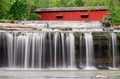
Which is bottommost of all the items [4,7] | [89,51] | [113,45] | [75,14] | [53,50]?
[89,51]

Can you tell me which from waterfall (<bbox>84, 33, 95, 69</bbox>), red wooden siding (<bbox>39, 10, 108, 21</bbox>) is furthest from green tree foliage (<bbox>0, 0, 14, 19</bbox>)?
waterfall (<bbox>84, 33, 95, 69</bbox>)

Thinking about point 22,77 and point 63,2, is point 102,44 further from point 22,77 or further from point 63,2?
point 63,2

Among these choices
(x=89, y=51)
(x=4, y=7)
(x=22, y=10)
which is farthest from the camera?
(x=22, y=10)

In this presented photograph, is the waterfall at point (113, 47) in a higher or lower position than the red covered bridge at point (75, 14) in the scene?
lower

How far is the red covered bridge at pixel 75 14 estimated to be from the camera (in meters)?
56.5

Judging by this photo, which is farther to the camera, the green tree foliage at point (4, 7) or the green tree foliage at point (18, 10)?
the green tree foliage at point (18, 10)

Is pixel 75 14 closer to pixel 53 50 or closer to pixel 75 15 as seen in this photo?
pixel 75 15

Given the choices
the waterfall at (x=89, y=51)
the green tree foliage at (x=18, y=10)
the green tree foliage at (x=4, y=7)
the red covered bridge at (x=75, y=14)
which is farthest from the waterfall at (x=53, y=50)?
the green tree foliage at (x=18, y=10)

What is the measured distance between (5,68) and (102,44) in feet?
23.4

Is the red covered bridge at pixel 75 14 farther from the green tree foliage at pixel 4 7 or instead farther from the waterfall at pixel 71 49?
the waterfall at pixel 71 49

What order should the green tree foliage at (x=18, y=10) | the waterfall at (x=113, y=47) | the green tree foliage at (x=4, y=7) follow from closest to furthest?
the waterfall at (x=113, y=47), the green tree foliage at (x=4, y=7), the green tree foliage at (x=18, y=10)

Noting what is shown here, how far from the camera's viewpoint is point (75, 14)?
5794 cm

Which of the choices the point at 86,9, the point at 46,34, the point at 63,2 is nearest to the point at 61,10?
the point at 86,9

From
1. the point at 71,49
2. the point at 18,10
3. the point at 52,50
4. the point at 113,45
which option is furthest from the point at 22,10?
the point at 113,45
